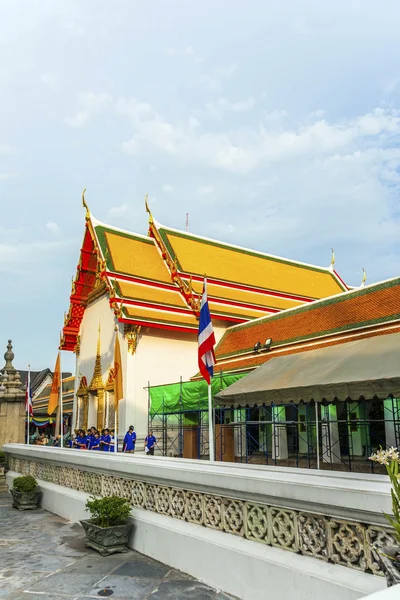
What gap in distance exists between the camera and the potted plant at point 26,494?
31.9 feet

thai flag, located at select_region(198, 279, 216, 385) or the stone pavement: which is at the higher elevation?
thai flag, located at select_region(198, 279, 216, 385)

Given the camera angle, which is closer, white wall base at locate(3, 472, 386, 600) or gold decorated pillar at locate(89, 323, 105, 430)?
white wall base at locate(3, 472, 386, 600)

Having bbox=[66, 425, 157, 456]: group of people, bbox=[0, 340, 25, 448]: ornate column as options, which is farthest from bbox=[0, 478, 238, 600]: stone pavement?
bbox=[0, 340, 25, 448]: ornate column

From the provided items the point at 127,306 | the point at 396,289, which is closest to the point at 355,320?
the point at 396,289

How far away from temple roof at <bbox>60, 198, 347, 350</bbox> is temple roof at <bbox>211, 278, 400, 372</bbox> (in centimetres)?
195

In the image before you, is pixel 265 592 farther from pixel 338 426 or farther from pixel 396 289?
pixel 396 289

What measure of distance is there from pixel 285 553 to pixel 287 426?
38.8 ft

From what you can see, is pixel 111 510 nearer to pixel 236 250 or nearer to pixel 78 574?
pixel 78 574

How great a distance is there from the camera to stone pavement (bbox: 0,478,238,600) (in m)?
4.60

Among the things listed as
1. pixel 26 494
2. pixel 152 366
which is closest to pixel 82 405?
pixel 152 366

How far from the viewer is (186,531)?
5.16 metres

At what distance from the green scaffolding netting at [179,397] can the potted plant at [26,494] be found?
21.4 feet

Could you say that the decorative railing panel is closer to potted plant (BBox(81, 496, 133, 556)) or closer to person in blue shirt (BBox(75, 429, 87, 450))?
potted plant (BBox(81, 496, 133, 556))

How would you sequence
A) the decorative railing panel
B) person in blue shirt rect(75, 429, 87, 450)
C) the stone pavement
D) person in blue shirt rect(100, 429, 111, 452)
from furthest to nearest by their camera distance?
person in blue shirt rect(75, 429, 87, 450), person in blue shirt rect(100, 429, 111, 452), the stone pavement, the decorative railing panel
